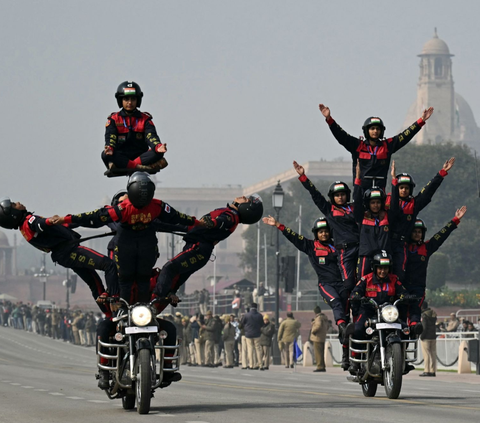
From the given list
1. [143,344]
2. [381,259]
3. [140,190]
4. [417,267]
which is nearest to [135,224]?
[140,190]

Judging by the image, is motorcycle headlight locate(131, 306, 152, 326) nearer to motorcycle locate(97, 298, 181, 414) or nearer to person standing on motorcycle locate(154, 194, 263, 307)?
motorcycle locate(97, 298, 181, 414)

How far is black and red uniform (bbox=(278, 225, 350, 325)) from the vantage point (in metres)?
16.0

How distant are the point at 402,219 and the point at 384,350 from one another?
244 cm

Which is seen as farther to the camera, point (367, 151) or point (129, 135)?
point (367, 151)

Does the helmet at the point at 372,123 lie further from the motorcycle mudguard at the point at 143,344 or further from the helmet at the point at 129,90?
the motorcycle mudguard at the point at 143,344

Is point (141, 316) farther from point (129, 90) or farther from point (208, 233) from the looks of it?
point (129, 90)

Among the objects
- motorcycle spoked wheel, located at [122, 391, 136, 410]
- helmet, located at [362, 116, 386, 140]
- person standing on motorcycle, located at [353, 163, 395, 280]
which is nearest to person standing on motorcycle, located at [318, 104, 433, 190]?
helmet, located at [362, 116, 386, 140]

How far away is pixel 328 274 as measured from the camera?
53.7ft

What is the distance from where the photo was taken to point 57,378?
2320 cm

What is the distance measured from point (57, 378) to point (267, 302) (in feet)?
166

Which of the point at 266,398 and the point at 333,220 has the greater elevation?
the point at 333,220

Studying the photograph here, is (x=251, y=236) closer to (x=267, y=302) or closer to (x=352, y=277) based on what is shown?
(x=267, y=302)

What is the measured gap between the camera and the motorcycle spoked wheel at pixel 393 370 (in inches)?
550

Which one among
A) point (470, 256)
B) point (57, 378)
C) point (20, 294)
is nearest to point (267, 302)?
point (470, 256)
